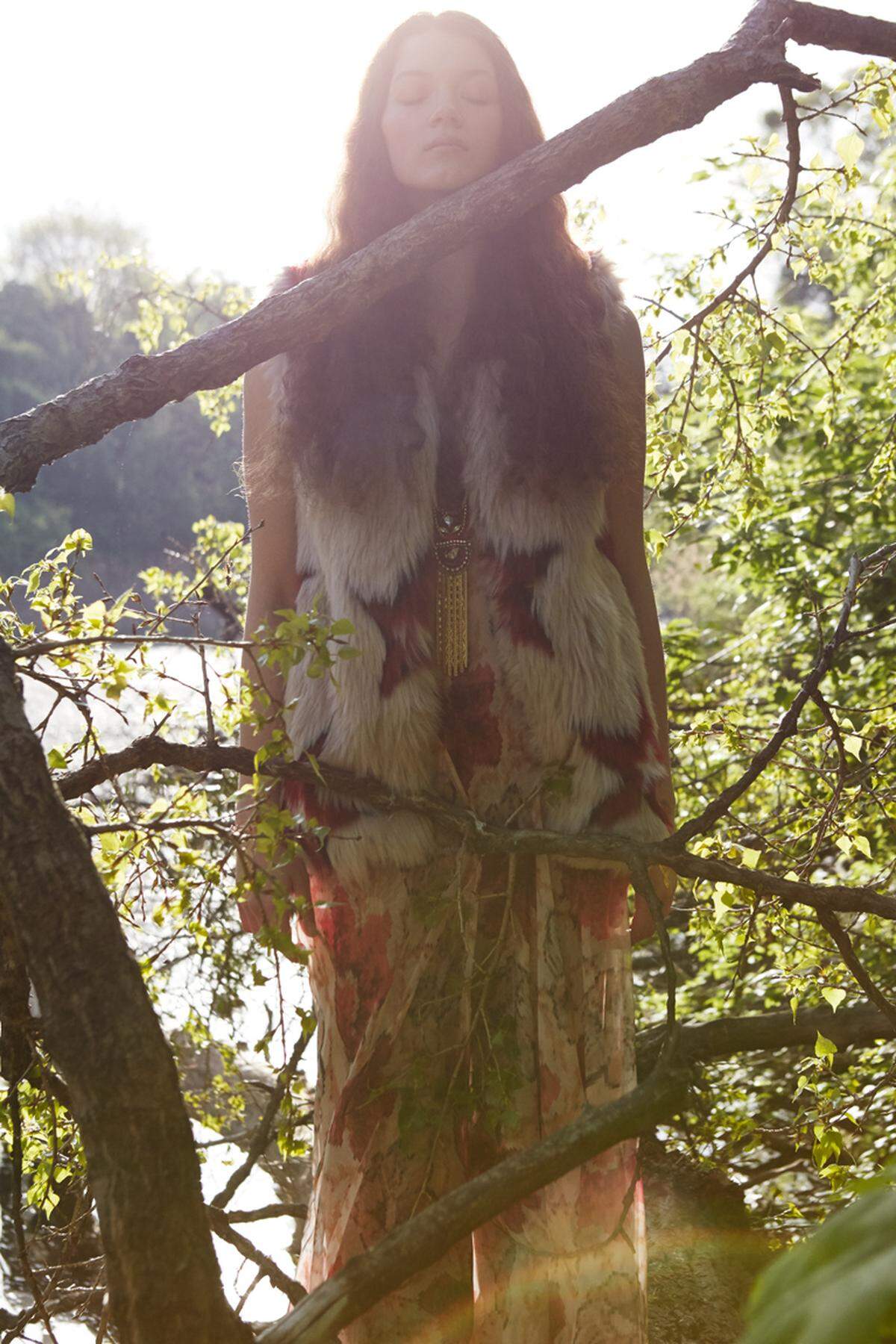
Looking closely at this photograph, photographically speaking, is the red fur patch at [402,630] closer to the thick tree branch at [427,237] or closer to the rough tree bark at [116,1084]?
the thick tree branch at [427,237]

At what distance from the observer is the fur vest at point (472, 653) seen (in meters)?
1.85

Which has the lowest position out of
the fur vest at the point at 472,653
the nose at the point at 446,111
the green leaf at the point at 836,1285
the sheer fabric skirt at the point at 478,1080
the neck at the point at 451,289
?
the green leaf at the point at 836,1285

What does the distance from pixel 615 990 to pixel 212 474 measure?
17.6ft

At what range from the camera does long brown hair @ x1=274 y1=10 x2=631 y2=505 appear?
1902 millimetres

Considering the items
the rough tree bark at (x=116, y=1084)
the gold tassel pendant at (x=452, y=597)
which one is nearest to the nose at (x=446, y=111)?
the gold tassel pendant at (x=452, y=597)

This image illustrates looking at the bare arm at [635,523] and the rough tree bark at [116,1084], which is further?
the bare arm at [635,523]

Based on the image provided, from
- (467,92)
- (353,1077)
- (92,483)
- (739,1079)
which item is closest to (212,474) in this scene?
(92,483)

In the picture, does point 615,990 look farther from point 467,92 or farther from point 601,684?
point 467,92

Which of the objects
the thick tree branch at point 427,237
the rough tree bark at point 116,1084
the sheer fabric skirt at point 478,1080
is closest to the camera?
the rough tree bark at point 116,1084

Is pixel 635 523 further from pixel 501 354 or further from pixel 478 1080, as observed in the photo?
pixel 478 1080

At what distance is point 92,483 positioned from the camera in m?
6.53

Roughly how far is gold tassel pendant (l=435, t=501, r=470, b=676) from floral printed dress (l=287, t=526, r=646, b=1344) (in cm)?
2

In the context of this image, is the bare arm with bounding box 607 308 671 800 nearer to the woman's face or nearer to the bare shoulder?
the bare shoulder

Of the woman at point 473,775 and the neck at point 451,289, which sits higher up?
the neck at point 451,289
